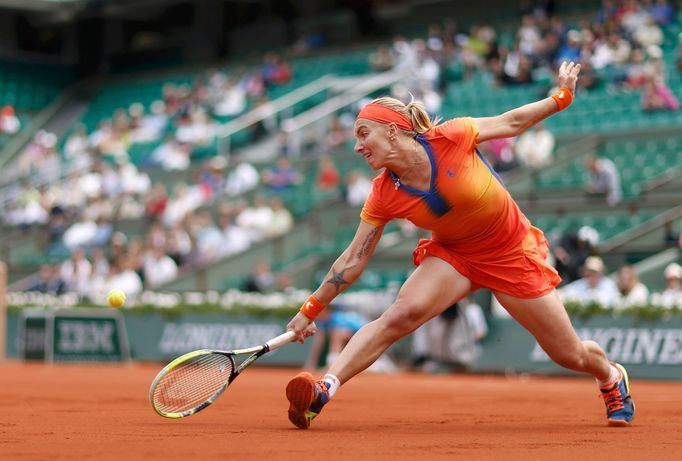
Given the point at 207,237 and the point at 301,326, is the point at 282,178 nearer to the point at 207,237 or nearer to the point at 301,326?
the point at 207,237

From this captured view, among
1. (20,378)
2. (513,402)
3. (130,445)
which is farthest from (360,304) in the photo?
(130,445)

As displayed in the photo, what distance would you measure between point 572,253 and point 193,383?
429 inches

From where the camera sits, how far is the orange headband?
24.8 feet

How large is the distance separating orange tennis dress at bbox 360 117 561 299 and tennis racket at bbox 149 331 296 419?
3.47ft

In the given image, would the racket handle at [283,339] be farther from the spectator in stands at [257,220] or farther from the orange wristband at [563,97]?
the spectator in stands at [257,220]

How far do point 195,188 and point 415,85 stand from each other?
5058 mm

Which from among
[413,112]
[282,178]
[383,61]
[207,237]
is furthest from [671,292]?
[383,61]

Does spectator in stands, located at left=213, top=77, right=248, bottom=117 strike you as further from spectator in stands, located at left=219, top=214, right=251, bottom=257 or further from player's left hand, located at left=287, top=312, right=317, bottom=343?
player's left hand, located at left=287, top=312, right=317, bottom=343

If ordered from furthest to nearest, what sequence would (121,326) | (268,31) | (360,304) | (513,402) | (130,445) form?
(268,31), (121,326), (360,304), (513,402), (130,445)

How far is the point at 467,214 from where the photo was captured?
769cm

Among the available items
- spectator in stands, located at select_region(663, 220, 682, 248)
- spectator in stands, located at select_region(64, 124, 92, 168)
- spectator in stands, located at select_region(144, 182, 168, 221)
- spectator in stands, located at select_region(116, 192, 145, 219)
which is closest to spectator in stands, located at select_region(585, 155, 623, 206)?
spectator in stands, located at select_region(663, 220, 682, 248)

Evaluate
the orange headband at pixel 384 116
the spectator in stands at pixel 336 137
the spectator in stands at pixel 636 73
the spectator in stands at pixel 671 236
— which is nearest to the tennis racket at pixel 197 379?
the orange headband at pixel 384 116

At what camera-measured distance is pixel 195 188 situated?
2648 cm

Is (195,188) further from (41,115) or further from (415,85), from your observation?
(41,115)
